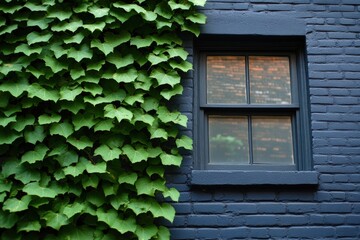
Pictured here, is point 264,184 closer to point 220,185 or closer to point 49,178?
point 220,185

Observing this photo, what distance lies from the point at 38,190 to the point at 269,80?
2.36 m

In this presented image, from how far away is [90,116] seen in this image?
11.2ft

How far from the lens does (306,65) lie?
3.78 metres

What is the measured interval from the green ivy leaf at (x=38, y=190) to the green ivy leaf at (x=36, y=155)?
7.8 inches

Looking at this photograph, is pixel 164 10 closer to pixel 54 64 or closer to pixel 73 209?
pixel 54 64

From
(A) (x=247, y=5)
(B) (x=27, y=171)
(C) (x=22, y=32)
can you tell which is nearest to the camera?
(B) (x=27, y=171)

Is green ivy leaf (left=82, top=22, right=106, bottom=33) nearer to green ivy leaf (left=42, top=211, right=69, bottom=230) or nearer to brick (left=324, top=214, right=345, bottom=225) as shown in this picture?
green ivy leaf (left=42, top=211, right=69, bottom=230)

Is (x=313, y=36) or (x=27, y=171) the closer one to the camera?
(x=27, y=171)

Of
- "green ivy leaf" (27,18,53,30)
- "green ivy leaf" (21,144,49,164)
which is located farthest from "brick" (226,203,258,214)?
"green ivy leaf" (27,18,53,30)

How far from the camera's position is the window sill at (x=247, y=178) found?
3430 millimetres

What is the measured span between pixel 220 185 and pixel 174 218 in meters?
0.50

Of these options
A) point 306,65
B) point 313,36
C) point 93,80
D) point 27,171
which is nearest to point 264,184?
point 306,65

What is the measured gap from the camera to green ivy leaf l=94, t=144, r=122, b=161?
3.28m

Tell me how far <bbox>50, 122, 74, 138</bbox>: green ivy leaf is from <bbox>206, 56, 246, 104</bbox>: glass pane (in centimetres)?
133
